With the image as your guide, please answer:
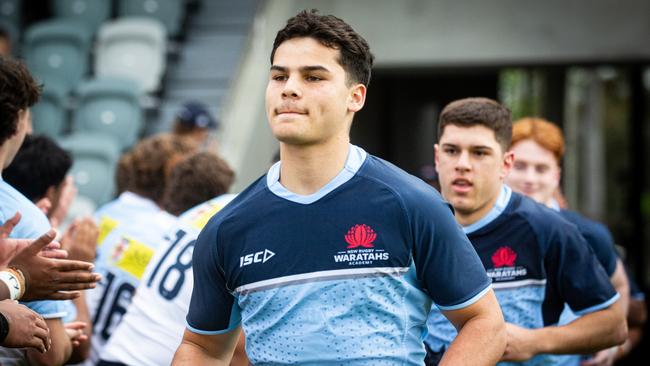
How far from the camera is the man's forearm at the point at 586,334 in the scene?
14.1 ft

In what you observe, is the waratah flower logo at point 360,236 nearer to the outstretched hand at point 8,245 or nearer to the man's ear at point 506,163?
the outstretched hand at point 8,245

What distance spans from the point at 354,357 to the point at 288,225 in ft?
1.54

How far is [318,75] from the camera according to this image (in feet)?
10.6

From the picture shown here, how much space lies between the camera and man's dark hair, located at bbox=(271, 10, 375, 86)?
3.26m

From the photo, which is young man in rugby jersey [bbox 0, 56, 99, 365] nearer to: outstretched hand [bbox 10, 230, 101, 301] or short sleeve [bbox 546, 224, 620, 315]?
outstretched hand [bbox 10, 230, 101, 301]

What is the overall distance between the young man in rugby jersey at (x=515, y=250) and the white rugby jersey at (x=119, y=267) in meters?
1.72

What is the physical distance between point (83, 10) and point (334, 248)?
1044 centimetres

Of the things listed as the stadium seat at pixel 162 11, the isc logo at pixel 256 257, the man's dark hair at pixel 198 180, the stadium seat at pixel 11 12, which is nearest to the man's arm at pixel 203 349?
the isc logo at pixel 256 257

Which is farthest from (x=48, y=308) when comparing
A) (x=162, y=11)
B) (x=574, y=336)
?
(x=162, y=11)

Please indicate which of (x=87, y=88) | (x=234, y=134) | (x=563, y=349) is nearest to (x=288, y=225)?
(x=563, y=349)

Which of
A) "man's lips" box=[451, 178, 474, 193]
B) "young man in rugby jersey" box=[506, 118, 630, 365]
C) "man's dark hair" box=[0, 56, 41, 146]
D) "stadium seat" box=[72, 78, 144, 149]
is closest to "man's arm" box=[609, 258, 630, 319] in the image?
"young man in rugby jersey" box=[506, 118, 630, 365]

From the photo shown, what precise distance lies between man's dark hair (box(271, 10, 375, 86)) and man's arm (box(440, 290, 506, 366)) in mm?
829

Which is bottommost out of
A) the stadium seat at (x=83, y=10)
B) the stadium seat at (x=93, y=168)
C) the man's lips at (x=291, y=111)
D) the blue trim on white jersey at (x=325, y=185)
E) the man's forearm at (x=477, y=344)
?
the stadium seat at (x=93, y=168)

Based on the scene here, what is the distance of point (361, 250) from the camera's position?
Answer: 320 cm
